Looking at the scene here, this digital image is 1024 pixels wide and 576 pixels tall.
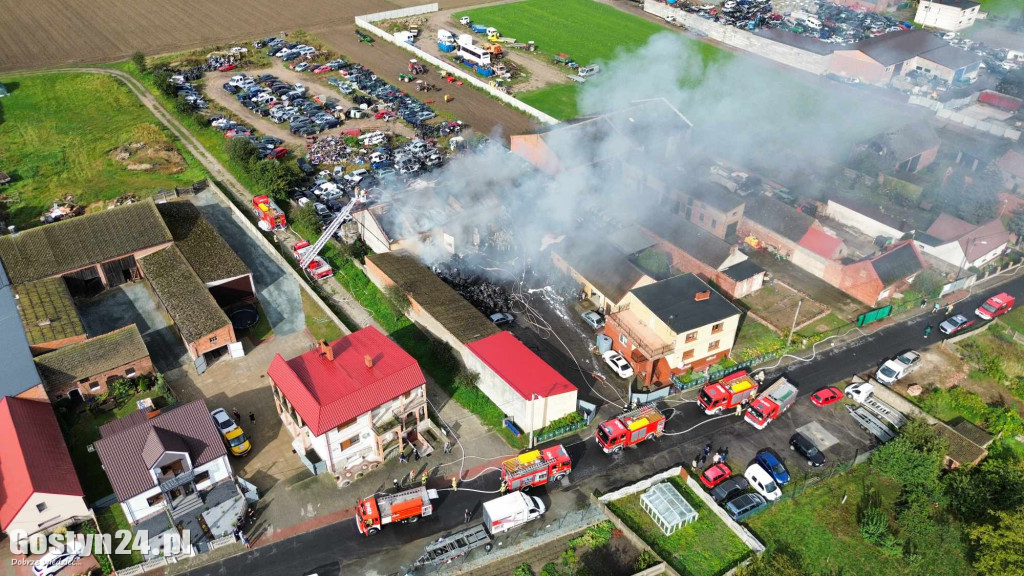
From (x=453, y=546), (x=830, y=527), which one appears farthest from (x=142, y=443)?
(x=830, y=527)

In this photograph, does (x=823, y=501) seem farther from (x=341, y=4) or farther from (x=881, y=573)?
(x=341, y=4)

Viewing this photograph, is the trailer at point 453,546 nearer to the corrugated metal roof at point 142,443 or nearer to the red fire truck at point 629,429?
the red fire truck at point 629,429

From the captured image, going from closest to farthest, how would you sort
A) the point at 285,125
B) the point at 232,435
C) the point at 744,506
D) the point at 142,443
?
1. the point at 142,443
2. the point at 744,506
3. the point at 232,435
4. the point at 285,125

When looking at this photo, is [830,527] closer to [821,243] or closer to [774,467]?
[774,467]

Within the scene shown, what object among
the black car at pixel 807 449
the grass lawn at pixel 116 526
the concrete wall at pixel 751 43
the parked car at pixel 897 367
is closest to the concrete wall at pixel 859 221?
the parked car at pixel 897 367

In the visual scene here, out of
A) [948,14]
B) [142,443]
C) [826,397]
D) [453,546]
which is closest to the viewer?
[453,546]

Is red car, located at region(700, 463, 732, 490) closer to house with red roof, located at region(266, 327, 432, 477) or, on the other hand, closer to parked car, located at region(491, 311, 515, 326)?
house with red roof, located at region(266, 327, 432, 477)

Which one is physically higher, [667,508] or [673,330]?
[673,330]
